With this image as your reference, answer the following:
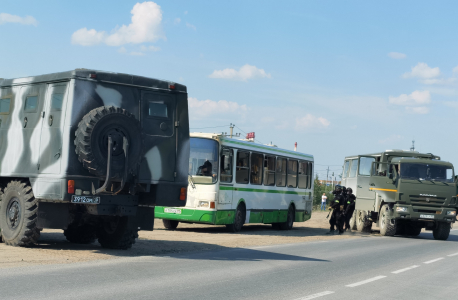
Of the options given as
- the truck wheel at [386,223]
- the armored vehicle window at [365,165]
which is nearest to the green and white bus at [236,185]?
the armored vehicle window at [365,165]

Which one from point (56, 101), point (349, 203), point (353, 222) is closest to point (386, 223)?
point (349, 203)

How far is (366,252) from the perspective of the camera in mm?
17203

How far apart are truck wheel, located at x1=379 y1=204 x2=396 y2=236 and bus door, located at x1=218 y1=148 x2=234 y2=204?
6699 mm

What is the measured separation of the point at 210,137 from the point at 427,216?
8647mm

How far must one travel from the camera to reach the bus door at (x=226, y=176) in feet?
72.4

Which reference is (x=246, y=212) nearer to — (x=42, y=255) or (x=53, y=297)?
(x=42, y=255)

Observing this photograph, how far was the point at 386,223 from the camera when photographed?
2572cm

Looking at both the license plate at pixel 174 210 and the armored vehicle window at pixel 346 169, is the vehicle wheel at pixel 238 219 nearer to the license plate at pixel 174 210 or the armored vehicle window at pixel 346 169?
the license plate at pixel 174 210

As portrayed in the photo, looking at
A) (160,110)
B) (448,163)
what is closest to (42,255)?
(160,110)

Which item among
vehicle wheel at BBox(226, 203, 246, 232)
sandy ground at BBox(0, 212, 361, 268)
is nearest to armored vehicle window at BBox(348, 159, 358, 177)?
vehicle wheel at BBox(226, 203, 246, 232)

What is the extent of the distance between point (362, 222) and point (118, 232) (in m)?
16.8

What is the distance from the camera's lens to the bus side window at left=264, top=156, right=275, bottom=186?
82.9 feet

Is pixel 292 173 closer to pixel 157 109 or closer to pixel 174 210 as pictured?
pixel 174 210

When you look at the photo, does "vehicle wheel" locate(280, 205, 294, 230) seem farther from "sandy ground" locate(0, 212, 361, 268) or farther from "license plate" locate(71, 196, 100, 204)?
"license plate" locate(71, 196, 100, 204)
